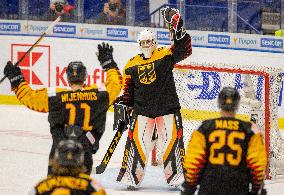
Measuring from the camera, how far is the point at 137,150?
8.51m

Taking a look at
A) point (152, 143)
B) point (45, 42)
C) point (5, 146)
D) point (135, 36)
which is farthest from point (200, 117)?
point (45, 42)

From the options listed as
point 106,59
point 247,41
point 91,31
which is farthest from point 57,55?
point 106,59

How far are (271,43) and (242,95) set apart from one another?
8.01 feet

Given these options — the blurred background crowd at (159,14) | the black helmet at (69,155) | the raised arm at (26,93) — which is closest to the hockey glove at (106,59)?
the raised arm at (26,93)

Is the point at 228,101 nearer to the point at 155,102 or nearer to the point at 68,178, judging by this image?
the point at 68,178

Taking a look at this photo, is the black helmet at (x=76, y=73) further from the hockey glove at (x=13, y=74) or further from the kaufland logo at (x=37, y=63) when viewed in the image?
the kaufland logo at (x=37, y=63)

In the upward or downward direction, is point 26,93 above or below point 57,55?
below

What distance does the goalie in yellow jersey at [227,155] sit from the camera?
5406 mm

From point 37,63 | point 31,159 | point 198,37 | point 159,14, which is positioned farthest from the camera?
point 37,63

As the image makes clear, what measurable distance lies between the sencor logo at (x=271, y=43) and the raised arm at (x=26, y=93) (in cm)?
611

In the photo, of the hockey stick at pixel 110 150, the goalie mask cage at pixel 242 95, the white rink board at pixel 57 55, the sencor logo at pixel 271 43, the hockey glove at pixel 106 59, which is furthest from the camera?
the white rink board at pixel 57 55

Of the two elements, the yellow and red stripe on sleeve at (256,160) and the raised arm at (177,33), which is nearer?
the yellow and red stripe on sleeve at (256,160)

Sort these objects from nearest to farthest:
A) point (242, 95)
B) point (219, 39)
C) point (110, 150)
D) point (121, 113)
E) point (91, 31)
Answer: point (121, 113)
point (110, 150)
point (242, 95)
point (219, 39)
point (91, 31)

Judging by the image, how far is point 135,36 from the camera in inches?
509
